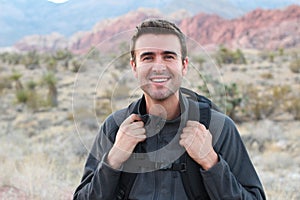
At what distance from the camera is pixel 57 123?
49.9 ft

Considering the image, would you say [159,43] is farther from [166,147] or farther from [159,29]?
[166,147]

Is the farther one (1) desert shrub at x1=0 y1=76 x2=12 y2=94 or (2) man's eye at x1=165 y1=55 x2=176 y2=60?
(1) desert shrub at x1=0 y1=76 x2=12 y2=94

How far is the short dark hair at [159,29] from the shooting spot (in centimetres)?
237

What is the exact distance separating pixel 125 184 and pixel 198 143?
49 centimetres

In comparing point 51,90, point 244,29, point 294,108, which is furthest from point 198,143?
point 244,29

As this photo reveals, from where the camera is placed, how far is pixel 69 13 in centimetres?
11112

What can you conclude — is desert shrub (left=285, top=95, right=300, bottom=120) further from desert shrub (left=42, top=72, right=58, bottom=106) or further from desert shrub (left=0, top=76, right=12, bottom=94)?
desert shrub (left=0, top=76, right=12, bottom=94)

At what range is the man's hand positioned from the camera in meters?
2.20

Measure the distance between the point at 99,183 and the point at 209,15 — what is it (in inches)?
3706

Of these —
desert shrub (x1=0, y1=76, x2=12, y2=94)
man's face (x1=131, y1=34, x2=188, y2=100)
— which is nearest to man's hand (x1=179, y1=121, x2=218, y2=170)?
man's face (x1=131, y1=34, x2=188, y2=100)

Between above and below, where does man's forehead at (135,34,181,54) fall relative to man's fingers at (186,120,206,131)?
above

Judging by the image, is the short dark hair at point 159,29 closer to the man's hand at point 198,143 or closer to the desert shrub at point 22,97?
the man's hand at point 198,143

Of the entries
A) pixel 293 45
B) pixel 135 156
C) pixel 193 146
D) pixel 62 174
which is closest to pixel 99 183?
pixel 135 156

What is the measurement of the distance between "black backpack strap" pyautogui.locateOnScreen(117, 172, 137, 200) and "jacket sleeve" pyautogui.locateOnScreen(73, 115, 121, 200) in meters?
0.04
